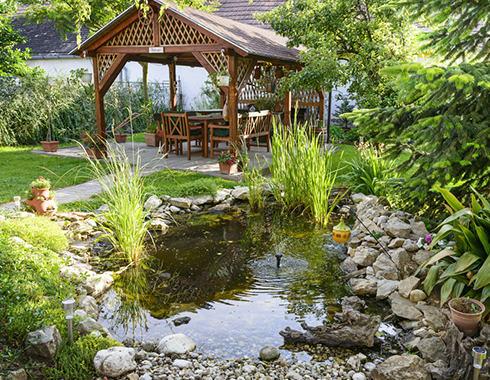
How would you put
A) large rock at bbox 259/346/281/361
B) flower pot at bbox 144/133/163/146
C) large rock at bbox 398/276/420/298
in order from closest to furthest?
large rock at bbox 259/346/281/361
large rock at bbox 398/276/420/298
flower pot at bbox 144/133/163/146

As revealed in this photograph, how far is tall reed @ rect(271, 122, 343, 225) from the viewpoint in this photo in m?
5.62

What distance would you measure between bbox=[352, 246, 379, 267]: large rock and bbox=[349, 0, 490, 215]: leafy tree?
2.48ft

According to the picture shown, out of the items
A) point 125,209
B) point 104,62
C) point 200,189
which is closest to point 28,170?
point 104,62

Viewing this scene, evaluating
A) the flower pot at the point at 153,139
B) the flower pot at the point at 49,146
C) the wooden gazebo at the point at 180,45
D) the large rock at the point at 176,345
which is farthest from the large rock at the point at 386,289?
the flower pot at the point at 49,146

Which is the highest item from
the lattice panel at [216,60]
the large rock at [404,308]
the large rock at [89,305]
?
the lattice panel at [216,60]

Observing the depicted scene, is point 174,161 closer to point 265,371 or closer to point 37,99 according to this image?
point 37,99

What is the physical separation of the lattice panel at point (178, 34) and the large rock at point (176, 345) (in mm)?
6484

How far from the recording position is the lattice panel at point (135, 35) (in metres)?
8.91

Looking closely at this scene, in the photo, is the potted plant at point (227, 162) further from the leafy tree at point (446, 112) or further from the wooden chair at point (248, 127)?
the leafy tree at point (446, 112)

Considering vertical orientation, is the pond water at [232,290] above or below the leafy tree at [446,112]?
below

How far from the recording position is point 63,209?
5.96 metres

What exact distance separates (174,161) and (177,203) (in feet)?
10.2

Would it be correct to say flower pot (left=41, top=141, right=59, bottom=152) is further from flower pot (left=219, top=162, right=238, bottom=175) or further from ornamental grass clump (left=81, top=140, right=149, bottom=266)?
ornamental grass clump (left=81, top=140, right=149, bottom=266)

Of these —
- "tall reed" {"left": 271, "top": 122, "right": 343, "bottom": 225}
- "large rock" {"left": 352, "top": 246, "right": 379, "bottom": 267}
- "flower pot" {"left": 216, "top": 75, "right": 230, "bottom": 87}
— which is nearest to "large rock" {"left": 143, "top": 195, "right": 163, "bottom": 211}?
"tall reed" {"left": 271, "top": 122, "right": 343, "bottom": 225}
